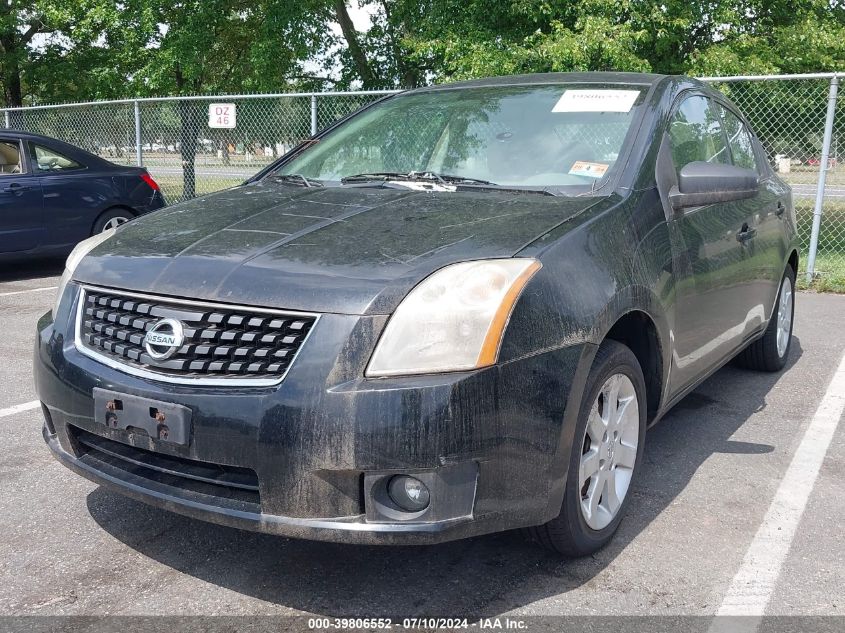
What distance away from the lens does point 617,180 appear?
304 centimetres

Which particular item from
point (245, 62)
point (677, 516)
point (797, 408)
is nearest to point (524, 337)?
point (677, 516)

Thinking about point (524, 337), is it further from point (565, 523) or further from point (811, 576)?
point (811, 576)

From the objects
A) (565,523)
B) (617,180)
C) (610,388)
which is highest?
(617,180)

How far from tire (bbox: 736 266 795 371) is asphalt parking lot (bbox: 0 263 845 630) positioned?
140 centimetres

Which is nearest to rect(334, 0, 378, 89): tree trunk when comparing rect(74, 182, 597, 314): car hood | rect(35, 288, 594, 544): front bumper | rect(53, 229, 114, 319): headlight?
rect(74, 182, 597, 314): car hood

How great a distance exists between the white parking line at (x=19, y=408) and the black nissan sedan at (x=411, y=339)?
5.39 ft

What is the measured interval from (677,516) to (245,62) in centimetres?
1857

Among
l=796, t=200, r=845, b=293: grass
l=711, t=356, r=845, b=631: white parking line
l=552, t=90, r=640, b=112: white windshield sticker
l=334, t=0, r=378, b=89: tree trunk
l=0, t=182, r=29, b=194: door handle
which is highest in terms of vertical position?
l=334, t=0, r=378, b=89: tree trunk

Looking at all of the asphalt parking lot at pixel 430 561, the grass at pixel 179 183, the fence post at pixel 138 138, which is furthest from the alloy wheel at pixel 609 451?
the fence post at pixel 138 138

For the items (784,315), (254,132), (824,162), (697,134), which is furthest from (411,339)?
(254,132)

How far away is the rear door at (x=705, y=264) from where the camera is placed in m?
3.23

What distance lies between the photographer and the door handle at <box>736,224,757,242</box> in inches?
152

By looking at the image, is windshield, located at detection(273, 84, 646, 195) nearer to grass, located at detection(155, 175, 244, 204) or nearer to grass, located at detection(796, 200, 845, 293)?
grass, located at detection(796, 200, 845, 293)

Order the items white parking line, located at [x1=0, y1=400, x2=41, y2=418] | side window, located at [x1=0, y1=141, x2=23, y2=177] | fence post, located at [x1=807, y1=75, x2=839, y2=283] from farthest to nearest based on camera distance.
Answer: side window, located at [x1=0, y1=141, x2=23, y2=177] < fence post, located at [x1=807, y1=75, x2=839, y2=283] < white parking line, located at [x1=0, y1=400, x2=41, y2=418]
